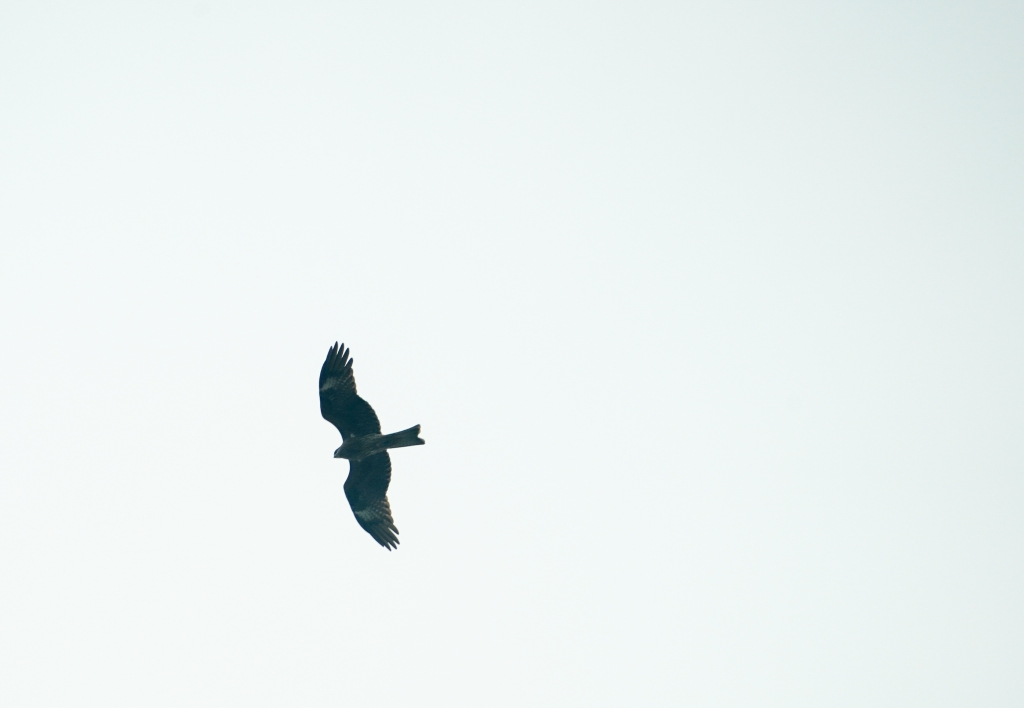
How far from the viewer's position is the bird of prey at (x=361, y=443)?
16828 millimetres

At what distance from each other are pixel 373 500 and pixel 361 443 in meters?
1.67

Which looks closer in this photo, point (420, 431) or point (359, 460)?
point (420, 431)

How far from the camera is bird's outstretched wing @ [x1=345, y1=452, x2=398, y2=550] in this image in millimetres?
17750

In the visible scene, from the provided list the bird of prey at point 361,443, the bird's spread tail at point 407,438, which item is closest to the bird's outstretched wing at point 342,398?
the bird of prey at point 361,443

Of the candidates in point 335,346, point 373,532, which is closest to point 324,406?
point 335,346

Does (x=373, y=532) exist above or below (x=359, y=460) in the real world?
Result: below

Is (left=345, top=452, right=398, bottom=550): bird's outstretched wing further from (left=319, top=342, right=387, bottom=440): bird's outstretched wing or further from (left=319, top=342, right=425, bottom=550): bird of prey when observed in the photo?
(left=319, top=342, right=387, bottom=440): bird's outstretched wing

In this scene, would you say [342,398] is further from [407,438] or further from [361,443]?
[407,438]

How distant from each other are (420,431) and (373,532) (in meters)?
3.07

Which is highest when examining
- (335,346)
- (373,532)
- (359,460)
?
(335,346)

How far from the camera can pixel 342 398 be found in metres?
17.0

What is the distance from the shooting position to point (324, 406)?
17125 mm

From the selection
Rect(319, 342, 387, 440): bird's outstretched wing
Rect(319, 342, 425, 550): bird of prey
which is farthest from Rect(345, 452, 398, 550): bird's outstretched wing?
Rect(319, 342, 387, 440): bird's outstretched wing

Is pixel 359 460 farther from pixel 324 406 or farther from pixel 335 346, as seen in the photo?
pixel 335 346
